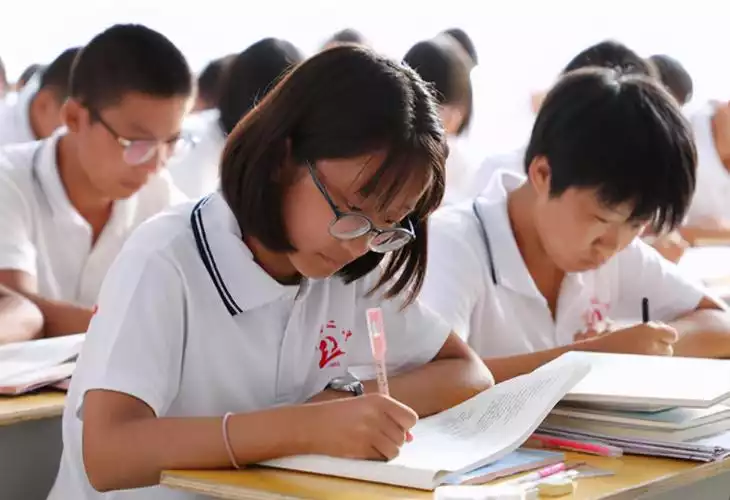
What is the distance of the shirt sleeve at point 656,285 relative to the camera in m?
2.57

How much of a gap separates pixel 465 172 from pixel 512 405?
3112 mm

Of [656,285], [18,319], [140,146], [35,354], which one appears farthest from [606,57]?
[35,354]

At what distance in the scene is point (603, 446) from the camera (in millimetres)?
1617

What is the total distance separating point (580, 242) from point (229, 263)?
30.5 inches

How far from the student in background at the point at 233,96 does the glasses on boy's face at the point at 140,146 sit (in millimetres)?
305

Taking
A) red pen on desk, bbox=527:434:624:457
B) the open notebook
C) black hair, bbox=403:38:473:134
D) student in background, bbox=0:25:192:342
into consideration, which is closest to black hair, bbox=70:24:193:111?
student in background, bbox=0:25:192:342

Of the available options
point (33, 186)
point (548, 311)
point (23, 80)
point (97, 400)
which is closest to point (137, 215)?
point (33, 186)

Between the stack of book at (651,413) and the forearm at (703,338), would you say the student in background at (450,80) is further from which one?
the stack of book at (651,413)

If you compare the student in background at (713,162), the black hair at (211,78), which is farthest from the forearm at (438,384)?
the black hair at (211,78)

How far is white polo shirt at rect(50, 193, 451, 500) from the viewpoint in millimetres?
1584

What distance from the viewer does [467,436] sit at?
159 centimetres

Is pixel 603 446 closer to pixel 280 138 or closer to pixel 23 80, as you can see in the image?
pixel 280 138

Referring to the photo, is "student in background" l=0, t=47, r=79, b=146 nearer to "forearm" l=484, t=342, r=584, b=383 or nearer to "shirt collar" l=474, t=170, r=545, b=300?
"shirt collar" l=474, t=170, r=545, b=300

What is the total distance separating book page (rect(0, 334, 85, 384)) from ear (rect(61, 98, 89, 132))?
25.3 inches
